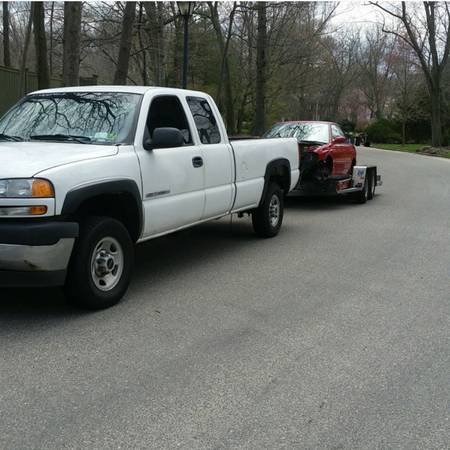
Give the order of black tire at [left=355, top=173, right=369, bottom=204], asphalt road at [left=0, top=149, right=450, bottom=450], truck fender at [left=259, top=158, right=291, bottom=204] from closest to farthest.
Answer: asphalt road at [left=0, top=149, right=450, bottom=450] → truck fender at [left=259, top=158, right=291, bottom=204] → black tire at [left=355, top=173, right=369, bottom=204]

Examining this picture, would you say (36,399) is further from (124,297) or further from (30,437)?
(124,297)

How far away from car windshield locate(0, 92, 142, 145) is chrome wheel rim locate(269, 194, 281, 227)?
325 cm

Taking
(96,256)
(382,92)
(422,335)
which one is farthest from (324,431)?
(382,92)

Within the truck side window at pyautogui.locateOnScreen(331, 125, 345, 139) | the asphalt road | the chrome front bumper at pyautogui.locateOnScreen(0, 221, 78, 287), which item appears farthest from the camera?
the truck side window at pyautogui.locateOnScreen(331, 125, 345, 139)

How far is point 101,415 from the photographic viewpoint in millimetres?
3408

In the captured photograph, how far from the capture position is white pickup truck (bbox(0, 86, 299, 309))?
4.58 metres

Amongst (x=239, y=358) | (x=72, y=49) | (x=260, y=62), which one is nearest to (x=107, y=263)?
(x=239, y=358)

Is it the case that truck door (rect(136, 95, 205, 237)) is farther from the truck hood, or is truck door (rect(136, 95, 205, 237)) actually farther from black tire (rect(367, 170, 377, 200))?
black tire (rect(367, 170, 377, 200))

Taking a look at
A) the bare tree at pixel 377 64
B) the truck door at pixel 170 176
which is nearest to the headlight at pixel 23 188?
the truck door at pixel 170 176

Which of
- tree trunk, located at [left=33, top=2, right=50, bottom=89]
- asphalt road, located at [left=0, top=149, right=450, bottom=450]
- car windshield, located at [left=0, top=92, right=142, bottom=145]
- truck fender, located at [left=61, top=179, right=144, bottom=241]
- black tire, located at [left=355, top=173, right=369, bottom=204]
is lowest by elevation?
asphalt road, located at [left=0, top=149, right=450, bottom=450]

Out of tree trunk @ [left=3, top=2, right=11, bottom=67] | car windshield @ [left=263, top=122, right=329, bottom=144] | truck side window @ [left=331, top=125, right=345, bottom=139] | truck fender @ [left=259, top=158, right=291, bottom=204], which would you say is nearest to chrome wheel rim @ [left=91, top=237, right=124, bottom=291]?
truck fender @ [left=259, top=158, right=291, bottom=204]

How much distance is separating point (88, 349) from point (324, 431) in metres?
1.92

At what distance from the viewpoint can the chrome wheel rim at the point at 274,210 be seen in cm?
877

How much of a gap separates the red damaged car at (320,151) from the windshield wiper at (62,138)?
6.98m
